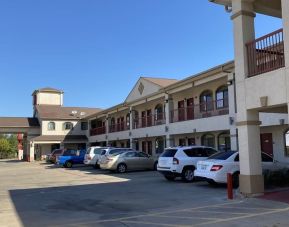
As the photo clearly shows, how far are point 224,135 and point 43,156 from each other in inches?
1469

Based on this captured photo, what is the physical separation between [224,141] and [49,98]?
4893cm

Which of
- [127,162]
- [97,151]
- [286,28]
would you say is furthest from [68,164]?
[286,28]

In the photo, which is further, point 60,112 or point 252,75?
point 60,112

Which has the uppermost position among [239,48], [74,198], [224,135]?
[239,48]

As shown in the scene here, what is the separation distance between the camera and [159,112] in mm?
37625

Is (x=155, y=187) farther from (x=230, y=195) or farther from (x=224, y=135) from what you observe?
(x=224, y=135)

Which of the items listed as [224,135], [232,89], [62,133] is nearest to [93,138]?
[62,133]

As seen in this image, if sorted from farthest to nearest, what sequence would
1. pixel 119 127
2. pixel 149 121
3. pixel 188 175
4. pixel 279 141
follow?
pixel 119 127 → pixel 149 121 → pixel 279 141 → pixel 188 175

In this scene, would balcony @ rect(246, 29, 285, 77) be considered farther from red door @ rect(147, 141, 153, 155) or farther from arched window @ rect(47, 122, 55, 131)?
arched window @ rect(47, 122, 55, 131)

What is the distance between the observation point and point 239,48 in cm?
1380

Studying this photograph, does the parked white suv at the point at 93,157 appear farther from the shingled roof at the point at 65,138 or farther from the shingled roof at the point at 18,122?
the shingled roof at the point at 18,122

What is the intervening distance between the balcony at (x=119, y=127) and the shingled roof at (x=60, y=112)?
15.8 meters

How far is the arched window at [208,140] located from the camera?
95.8ft

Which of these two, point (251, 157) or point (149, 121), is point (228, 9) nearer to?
point (251, 157)
